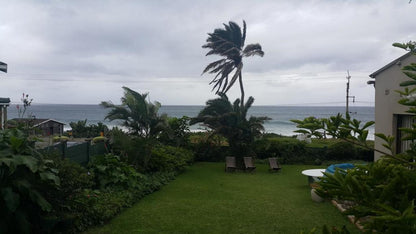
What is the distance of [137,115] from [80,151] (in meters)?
3.17

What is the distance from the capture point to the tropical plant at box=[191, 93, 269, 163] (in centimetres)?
1598

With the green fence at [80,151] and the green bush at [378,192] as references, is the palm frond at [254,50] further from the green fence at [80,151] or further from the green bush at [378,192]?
the green bush at [378,192]

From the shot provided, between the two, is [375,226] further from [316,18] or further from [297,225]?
[316,18]

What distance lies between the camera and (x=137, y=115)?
39.4 feet

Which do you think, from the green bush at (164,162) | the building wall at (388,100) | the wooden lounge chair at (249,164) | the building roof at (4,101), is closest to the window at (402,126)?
the building wall at (388,100)

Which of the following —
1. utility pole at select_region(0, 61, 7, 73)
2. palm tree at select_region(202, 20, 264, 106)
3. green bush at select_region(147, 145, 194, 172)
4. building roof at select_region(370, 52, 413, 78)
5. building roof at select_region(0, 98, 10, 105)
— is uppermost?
palm tree at select_region(202, 20, 264, 106)

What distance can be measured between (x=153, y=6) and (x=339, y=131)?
1072 centimetres

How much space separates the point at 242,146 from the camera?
16.3 metres

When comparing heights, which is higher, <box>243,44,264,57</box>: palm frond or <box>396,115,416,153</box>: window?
<box>243,44,264,57</box>: palm frond

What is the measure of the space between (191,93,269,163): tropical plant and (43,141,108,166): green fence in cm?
650

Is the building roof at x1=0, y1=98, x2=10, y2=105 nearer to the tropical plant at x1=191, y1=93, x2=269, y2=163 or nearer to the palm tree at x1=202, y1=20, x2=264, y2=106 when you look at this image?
the tropical plant at x1=191, y1=93, x2=269, y2=163

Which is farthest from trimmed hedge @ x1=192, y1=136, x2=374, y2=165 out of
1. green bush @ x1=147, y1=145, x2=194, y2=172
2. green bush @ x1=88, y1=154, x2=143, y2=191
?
green bush @ x1=88, y1=154, x2=143, y2=191

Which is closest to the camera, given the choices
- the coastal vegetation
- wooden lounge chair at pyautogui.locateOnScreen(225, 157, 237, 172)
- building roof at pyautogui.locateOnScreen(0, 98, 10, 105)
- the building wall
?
the coastal vegetation

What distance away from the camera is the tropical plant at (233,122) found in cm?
1598
